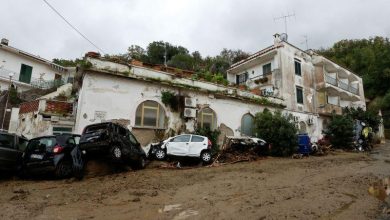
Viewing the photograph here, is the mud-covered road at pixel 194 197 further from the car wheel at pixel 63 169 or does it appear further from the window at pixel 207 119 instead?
the window at pixel 207 119

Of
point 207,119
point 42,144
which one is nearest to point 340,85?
point 207,119

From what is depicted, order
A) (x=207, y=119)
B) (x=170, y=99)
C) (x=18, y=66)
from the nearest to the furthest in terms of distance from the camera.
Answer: (x=170, y=99), (x=207, y=119), (x=18, y=66)

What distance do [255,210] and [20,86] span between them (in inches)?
1291

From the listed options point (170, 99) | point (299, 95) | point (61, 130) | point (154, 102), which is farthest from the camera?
point (299, 95)

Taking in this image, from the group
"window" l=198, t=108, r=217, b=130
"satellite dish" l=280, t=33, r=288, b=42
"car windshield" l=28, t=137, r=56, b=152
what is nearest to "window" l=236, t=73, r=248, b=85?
"satellite dish" l=280, t=33, r=288, b=42

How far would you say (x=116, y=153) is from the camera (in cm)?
1029

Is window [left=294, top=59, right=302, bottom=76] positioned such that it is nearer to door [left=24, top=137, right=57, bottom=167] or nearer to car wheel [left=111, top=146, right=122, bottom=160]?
car wheel [left=111, top=146, right=122, bottom=160]

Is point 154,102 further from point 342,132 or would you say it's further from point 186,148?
point 342,132

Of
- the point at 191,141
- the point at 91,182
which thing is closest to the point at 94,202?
the point at 91,182

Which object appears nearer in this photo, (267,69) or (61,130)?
(61,130)

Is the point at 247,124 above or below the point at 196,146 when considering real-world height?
above

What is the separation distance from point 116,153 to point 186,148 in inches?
177

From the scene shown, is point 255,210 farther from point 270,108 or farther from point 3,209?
point 270,108

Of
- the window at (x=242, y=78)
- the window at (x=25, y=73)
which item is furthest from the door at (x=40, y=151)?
the window at (x=25, y=73)
